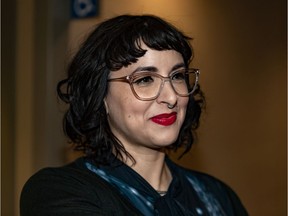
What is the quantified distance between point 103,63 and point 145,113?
197 millimetres

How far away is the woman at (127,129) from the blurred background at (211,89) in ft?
4.08

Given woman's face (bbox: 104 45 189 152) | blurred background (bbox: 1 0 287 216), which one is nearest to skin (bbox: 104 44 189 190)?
woman's face (bbox: 104 45 189 152)

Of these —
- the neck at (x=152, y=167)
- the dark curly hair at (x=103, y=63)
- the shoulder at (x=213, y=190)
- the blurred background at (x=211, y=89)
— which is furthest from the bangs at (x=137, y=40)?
the blurred background at (x=211, y=89)

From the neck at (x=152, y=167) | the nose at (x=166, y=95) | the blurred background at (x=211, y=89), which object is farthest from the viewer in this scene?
the blurred background at (x=211, y=89)

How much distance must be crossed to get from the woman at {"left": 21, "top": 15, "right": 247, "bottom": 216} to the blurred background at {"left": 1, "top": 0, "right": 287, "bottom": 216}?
1245mm

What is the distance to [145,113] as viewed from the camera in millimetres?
1088

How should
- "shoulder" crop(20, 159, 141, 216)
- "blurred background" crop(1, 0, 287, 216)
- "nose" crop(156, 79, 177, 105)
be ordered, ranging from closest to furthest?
1. "shoulder" crop(20, 159, 141, 216)
2. "nose" crop(156, 79, 177, 105)
3. "blurred background" crop(1, 0, 287, 216)

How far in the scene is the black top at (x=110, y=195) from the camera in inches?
38.3

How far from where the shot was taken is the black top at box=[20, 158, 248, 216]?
3.19 feet

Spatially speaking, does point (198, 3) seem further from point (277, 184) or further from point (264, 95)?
point (277, 184)

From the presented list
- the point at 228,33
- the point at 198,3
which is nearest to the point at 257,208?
the point at 228,33

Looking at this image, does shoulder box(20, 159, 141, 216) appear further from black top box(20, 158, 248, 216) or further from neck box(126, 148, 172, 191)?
neck box(126, 148, 172, 191)

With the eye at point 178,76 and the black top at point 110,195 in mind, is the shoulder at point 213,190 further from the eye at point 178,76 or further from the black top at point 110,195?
the eye at point 178,76

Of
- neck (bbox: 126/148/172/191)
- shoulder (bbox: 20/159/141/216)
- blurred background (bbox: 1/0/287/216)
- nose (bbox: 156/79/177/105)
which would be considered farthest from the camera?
blurred background (bbox: 1/0/287/216)
